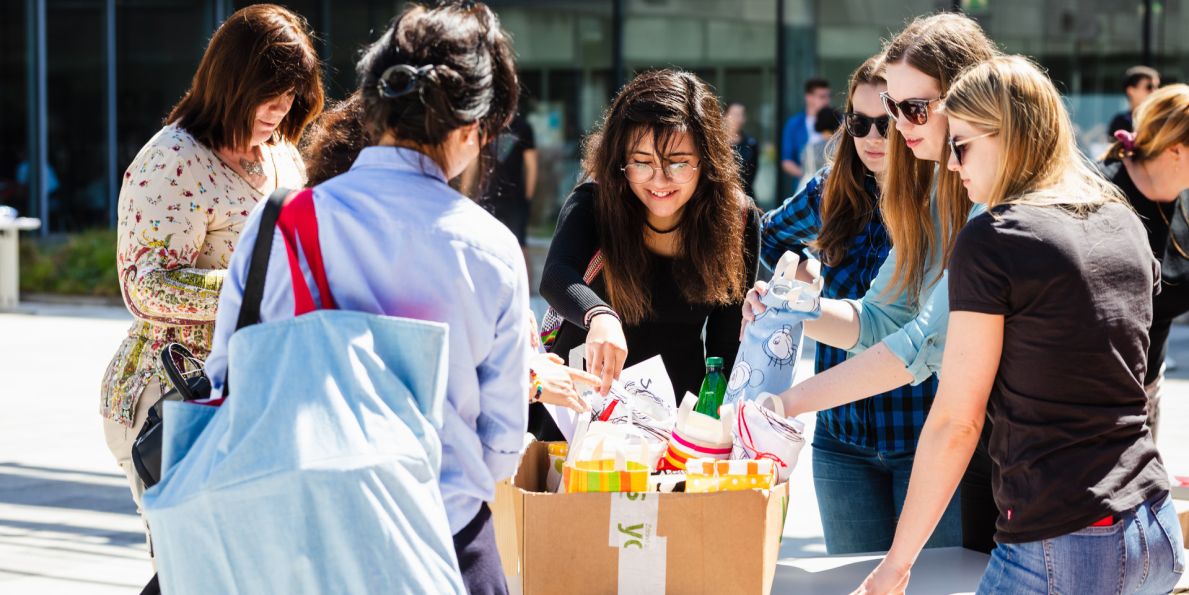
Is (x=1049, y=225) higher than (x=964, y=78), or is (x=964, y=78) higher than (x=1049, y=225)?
(x=964, y=78)

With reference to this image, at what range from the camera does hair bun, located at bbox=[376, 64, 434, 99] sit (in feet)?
5.90

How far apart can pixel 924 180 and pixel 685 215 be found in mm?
585

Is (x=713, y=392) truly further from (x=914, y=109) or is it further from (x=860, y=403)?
(x=914, y=109)

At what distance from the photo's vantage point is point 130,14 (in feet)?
59.6

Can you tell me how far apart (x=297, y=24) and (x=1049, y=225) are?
179 cm

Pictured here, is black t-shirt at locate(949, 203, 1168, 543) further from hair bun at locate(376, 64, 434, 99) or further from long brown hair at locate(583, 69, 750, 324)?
long brown hair at locate(583, 69, 750, 324)

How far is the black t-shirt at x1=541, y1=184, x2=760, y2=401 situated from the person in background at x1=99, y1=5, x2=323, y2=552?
0.68 metres

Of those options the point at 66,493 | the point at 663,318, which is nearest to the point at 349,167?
the point at 663,318

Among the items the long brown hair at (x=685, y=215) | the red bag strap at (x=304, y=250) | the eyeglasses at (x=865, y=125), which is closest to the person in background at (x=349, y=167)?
the red bag strap at (x=304, y=250)

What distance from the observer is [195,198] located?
9.29 ft

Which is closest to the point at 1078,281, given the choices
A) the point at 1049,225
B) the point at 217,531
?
the point at 1049,225

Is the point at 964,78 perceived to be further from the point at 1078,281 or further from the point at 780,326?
the point at 780,326

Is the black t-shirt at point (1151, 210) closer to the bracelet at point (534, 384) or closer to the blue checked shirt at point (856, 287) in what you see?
the blue checked shirt at point (856, 287)

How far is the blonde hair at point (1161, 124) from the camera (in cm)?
350
